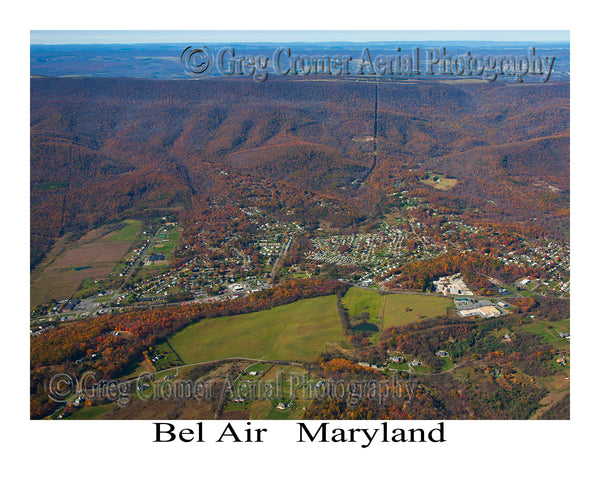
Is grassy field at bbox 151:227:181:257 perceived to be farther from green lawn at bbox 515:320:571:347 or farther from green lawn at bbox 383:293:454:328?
green lawn at bbox 515:320:571:347

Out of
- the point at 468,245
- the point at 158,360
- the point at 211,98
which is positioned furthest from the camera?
the point at 211,98

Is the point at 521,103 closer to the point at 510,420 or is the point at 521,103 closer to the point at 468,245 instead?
the point at 468,245

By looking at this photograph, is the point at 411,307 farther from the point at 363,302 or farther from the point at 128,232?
the point at 128,232

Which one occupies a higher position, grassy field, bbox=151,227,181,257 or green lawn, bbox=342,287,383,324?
grassy field, bbox=151,227,181,257

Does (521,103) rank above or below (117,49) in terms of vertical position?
below

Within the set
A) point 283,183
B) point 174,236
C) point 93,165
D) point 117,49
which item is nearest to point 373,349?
point 174,236

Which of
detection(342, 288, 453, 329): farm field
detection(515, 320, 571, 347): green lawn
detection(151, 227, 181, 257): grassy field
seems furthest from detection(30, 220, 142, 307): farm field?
detection(515, 320, 571, 347): green lawn
